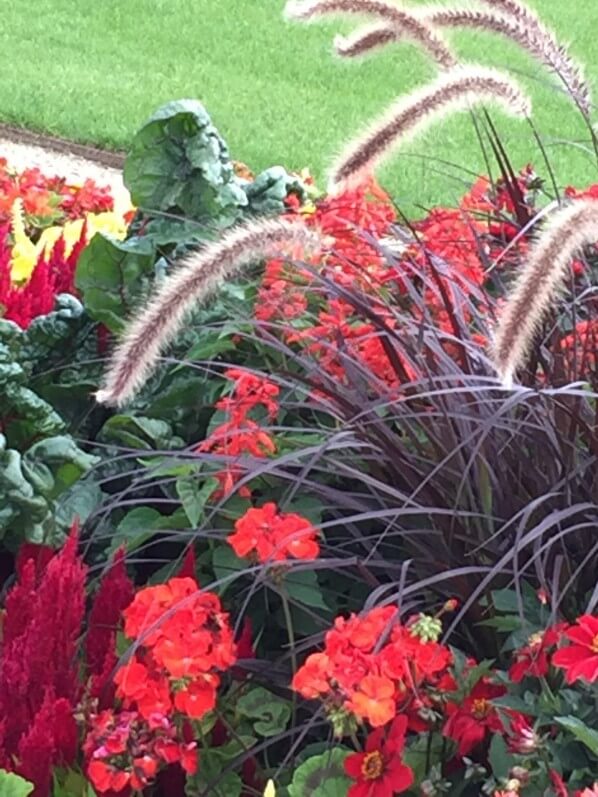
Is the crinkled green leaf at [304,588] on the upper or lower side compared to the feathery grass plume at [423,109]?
lower

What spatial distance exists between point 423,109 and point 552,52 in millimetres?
213

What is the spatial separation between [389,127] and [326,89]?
7817 millimetres

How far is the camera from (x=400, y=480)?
83.4 inches

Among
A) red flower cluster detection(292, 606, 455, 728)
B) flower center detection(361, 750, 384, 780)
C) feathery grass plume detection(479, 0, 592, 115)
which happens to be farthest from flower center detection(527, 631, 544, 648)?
feathery grass plume detection(479, 0, 592, 115)

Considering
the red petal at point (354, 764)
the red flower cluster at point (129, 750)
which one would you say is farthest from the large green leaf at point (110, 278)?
the red petal at point (354, 764)

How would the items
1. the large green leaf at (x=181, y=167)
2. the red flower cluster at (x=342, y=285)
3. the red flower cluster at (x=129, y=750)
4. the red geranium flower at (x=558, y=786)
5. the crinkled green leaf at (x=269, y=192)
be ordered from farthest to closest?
the crinkled green leaf at (x=269, y=192), the large green leaf at (x=181, y=167), the red flower cluster at (x=342, y=285), the red flower cluster at (x=129, y=750), the red geranium flower at (x=558, y=786)

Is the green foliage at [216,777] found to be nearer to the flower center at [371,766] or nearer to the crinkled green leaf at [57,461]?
the flower center at [371,766]

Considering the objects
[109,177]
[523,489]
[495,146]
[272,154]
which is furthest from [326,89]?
[523,489]

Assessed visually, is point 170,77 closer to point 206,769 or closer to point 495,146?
point 495,146

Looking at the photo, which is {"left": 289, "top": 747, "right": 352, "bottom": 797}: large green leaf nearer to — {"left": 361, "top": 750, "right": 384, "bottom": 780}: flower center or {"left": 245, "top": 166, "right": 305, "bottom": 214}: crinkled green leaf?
{"left": 361, "top": 750, "right": 384, "bottom": 780}: flower center

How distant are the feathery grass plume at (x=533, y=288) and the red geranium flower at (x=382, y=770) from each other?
0.48 metres

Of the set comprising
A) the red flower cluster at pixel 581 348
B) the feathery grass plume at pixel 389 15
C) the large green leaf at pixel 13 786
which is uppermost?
the feathery grass plume at pixel 389 15

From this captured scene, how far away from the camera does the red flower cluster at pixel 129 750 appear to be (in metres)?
1.61

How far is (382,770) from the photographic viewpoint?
1.66 metres
